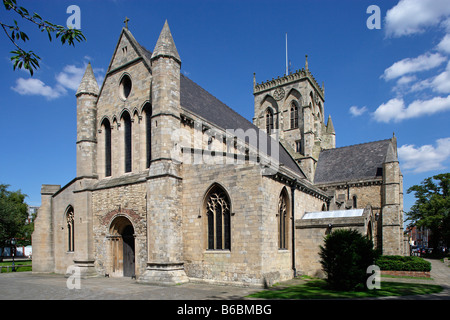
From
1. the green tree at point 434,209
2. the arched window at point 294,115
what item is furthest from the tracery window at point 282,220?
the green tree at point 434,209

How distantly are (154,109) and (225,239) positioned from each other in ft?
25.7

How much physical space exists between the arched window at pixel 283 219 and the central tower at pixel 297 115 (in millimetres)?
17287

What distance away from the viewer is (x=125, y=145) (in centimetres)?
2095

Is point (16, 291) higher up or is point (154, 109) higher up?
point (154, 109)

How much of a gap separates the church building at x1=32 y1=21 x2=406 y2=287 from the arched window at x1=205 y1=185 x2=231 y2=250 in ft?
0.17

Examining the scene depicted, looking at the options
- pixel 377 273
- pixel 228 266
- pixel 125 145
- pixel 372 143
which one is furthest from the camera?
pixel 372 143

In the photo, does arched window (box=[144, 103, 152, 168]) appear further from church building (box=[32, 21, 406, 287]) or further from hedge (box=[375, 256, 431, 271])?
hedge (box=[375, 256, 431, 271])

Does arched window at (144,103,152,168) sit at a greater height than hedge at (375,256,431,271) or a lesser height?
greater

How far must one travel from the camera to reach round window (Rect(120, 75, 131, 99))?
70.5 feet

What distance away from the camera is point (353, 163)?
34812mm

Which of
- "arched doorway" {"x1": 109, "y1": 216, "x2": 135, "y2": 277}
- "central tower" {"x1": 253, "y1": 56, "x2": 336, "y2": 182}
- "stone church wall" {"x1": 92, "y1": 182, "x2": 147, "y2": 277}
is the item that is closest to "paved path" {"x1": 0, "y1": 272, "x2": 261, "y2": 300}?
"stone church wall" {"x1": 92, "y1": 182, "x2": 147, "y2": 277}
